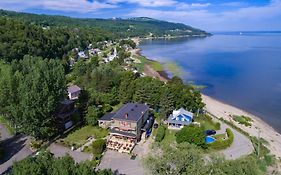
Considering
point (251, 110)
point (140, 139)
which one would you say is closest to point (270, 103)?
point (251, 110)

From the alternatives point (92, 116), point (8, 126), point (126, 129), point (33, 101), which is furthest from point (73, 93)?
point (126, 129)

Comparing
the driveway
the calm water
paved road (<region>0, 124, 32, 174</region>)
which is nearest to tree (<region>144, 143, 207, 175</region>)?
the driveway

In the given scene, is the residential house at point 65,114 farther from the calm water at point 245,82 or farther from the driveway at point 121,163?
the calm water at point 245,82

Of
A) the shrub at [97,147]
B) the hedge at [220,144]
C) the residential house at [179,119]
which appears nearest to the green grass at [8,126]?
the shrub at [97,147]

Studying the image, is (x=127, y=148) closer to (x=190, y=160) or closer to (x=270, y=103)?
(x=190, y=160)

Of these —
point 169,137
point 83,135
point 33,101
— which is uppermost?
point 33,101

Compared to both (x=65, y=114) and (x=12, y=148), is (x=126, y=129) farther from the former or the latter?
(x=12, y=148)
